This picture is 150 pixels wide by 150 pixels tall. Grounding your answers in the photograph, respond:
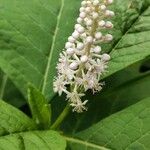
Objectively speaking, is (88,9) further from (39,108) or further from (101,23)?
(39,108)

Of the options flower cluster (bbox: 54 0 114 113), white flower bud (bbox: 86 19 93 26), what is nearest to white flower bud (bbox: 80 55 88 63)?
flower cluster (bbox: 54 0 114 113)

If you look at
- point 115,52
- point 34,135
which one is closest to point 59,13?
point 115,52

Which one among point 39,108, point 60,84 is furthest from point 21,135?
point 60,84

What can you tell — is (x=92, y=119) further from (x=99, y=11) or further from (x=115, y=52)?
(x=99, y=11)

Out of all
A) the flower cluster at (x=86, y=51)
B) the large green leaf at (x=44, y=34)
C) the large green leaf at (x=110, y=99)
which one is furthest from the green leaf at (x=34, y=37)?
the flower cluster at (x=86, y=51)

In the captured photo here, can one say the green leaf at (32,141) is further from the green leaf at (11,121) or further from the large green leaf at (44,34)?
the large green leaf at (44,34)

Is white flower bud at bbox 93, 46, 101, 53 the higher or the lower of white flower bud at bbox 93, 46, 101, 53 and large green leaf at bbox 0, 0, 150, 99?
the higher

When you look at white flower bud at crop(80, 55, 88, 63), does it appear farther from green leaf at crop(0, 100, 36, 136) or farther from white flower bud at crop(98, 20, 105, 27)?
green leaf at crop(0, 100, 36, 136)
